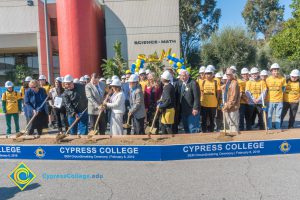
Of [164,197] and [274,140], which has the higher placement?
[274,140]

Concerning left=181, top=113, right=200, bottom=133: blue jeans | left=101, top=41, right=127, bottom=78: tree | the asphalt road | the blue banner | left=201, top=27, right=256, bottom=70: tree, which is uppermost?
left=201, top=27, right=256, bottom=70: tree

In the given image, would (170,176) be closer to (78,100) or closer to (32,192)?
(32,192)

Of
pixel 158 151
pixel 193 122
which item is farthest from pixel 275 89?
pixel 158 151

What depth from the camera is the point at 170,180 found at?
410 cm

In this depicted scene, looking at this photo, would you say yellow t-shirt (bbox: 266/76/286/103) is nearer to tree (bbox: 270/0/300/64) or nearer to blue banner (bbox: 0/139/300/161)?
blue banner (bbox: 0/139/300/161)

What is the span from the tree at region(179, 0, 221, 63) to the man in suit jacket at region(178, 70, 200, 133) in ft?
76.9

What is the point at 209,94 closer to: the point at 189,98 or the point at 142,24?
the point at 189,98

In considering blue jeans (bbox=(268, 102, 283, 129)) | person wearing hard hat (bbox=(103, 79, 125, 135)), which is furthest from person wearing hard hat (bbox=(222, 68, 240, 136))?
person wearing hard hat (bbox=(103, 79, 125, 135))

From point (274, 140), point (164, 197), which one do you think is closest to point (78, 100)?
point (164, 197)

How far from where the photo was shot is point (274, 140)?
4.77 meters

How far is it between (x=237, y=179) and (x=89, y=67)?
15487 mm

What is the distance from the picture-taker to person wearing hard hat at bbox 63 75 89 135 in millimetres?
6297

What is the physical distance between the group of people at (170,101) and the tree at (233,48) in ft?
50.6

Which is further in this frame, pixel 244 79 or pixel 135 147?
pixel 244 79
